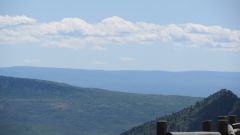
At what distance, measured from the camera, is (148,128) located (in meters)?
118

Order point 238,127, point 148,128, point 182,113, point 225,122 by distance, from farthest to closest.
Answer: point 148,128 < point 182,113 < point 238,127 < point 225,122

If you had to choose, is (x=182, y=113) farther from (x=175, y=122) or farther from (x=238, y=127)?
(x=238, y=127)

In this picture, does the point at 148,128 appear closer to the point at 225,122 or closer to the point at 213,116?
the point at 213,116

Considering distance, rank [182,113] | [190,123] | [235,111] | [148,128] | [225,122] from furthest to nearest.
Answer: [148,128] < [182,113] < [190,123] < [235,111] < [225,122]

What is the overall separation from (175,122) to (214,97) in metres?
7.45

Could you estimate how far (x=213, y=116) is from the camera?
99938 mm

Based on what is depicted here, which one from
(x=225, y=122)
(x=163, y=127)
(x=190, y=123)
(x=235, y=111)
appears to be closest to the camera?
(x=163, y=127)

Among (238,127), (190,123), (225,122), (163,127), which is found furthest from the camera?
(190,123)

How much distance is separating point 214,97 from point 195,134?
275ft

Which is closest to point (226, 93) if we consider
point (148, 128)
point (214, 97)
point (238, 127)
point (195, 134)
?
point (214, 97)

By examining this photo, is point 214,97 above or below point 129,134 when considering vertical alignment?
above

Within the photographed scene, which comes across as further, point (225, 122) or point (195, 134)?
point (225, 122)

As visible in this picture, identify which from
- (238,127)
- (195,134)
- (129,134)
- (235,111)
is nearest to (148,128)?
(129,134)

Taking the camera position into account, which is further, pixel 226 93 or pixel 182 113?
pixel 182 113
